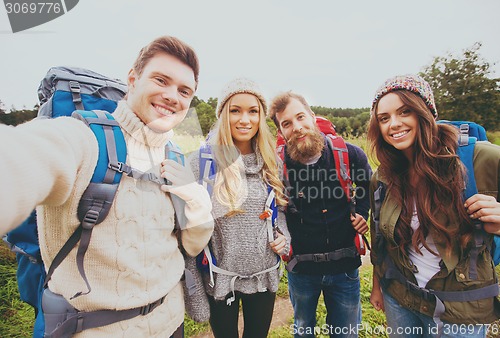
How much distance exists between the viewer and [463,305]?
1738 mm

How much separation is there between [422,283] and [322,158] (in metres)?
1.30

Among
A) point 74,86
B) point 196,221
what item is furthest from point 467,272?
point 74,86

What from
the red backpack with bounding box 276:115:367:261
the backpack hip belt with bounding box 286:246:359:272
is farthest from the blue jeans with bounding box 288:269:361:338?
the red backpack with bounding box 276:115:367:261

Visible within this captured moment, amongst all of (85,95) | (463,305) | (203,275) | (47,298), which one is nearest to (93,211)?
(47,298)

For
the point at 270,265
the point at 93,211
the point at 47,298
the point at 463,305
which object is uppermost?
the point at 93,211

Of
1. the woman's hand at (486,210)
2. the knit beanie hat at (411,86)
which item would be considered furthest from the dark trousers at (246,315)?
the knit beanie hat at (411,86)

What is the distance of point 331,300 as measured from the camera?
2.61 m

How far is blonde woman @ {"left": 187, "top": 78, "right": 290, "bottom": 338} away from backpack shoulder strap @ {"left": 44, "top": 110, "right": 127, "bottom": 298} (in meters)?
1.00

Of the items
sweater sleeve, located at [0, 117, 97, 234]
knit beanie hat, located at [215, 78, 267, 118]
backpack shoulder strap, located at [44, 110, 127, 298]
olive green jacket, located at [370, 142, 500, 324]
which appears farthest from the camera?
knit beanie hat, located at [215, 78, 267, 118]

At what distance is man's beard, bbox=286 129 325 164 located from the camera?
8.43 feet

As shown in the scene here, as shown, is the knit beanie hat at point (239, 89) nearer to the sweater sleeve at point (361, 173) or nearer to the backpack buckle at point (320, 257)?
the sweater sleeve at point (361, 173)

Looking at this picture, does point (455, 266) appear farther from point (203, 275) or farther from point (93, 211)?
point (93, 211)

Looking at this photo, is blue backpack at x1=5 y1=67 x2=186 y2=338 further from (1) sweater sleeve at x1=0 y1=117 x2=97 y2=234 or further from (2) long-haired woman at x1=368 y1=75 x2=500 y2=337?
(2) long-haired woman at x1=368 y1=75 x2=500 y2=337

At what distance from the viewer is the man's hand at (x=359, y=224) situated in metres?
2.50
